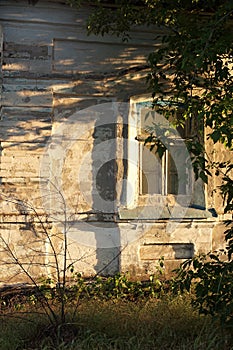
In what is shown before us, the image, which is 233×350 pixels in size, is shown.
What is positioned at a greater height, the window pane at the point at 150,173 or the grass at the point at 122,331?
the window pane at the point at 150,173

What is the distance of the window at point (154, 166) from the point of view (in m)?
6.64

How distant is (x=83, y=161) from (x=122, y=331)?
2.46 meters

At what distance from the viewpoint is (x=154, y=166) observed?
6.86 metres

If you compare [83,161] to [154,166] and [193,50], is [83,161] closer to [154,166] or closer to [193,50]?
[154,166]

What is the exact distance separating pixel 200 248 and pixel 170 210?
0.64 meters

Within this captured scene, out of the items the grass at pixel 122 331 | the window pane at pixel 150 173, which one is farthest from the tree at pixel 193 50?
the grass at pixel 122 331

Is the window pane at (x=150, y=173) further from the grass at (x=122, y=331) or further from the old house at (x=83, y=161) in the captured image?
the grass at (x=122, y=331)

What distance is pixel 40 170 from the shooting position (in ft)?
20.6

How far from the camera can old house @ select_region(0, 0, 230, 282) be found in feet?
20.5

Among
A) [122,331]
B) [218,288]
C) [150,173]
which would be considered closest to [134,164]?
[150,173]

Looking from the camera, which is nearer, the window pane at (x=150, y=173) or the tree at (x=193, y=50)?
the tree at (x=193, y=50)

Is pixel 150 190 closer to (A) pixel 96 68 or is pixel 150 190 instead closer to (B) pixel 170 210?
(B) pixel 170 210

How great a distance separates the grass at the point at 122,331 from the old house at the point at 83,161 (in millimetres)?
1244

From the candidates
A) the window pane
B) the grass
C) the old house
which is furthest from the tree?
the grass
